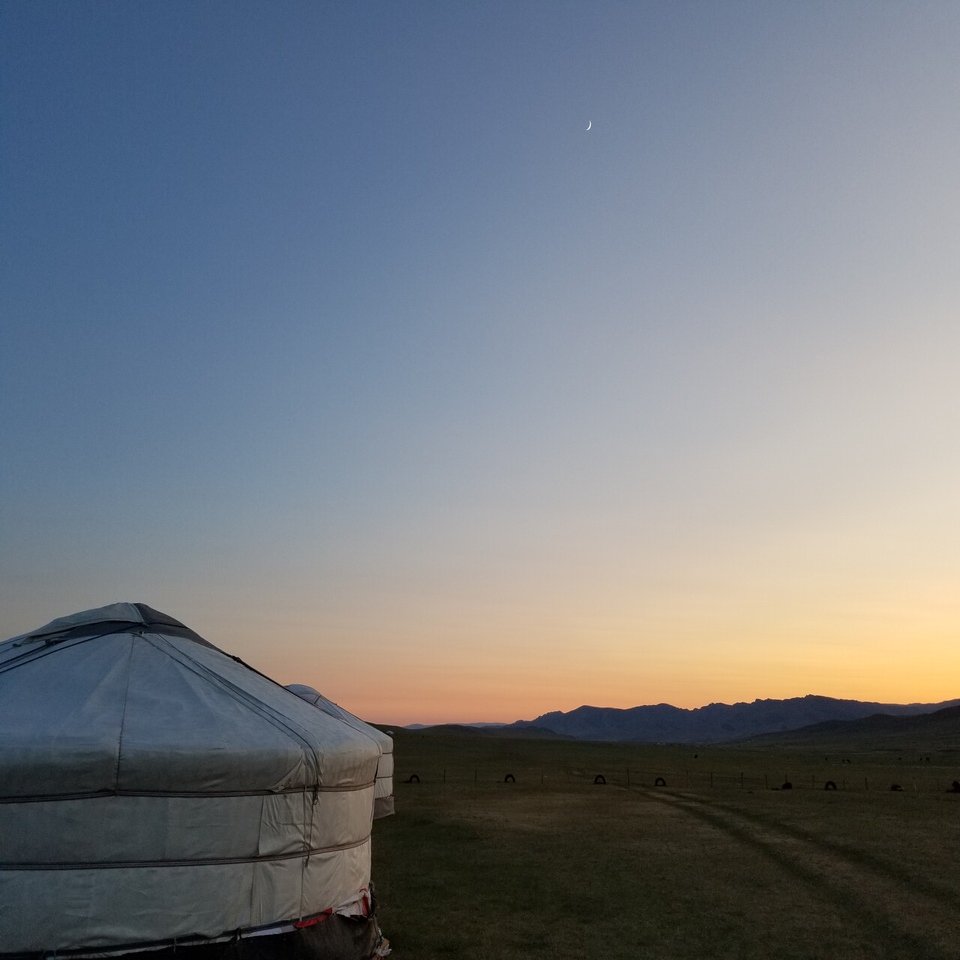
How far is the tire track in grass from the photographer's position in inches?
387

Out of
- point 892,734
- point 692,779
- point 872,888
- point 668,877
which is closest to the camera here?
point 872,888

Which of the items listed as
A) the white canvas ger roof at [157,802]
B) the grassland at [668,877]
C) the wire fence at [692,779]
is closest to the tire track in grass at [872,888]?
the grassland at [668,877]

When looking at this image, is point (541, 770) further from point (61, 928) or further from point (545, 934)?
point (61, 928)

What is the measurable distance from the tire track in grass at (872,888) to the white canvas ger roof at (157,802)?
6838 mm

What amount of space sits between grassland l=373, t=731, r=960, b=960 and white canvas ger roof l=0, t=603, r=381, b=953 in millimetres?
2322

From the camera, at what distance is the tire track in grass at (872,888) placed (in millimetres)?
9828

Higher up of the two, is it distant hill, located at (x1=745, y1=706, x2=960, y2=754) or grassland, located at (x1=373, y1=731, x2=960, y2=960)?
grassland, located at (x1=373, y1=731, x2=960, y2=960)

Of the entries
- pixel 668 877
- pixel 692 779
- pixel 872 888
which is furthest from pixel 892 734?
pixel 668 877

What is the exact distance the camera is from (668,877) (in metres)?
13.1

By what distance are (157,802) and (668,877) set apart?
9290 mm

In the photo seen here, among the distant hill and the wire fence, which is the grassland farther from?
the distant hill

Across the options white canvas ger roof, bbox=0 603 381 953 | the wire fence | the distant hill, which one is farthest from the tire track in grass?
the distant hill

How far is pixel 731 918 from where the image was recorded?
35.1ft

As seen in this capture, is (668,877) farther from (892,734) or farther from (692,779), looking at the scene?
(892,734)
